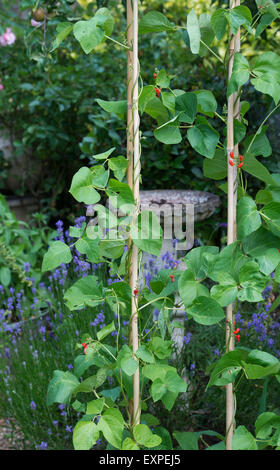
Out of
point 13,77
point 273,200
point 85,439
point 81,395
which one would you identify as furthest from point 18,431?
point 13,77

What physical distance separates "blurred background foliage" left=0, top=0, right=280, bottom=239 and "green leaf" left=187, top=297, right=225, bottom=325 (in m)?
→ 1.79

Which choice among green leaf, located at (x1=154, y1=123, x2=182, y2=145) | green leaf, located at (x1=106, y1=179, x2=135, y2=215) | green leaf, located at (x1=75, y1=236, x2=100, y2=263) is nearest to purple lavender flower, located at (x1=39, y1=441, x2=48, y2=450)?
green leaf, located at (x1=75, y1=236, x2=100, y2=263)

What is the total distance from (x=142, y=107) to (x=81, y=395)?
1075mm

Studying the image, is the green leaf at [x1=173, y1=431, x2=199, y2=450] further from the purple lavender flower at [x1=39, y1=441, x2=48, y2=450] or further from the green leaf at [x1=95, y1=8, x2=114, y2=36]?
the green leaf at [x1=95, y1=8, x2=114, y2=36]

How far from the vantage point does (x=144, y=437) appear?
1.21 meters

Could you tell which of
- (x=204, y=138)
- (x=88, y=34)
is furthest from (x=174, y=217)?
(x=88, y=34)

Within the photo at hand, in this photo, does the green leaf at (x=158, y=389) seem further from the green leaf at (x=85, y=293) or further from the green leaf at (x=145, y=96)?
the green leaf at (x=145, y=96)

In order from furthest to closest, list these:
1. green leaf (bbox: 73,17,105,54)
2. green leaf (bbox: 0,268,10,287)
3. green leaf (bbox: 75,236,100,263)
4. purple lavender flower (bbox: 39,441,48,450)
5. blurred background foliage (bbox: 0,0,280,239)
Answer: blurred background foliage (bbox: 0,0,280,239)
green leaf (bbox: 0,268,10,287)
purple lavender flower (bbox: 39,441,48,450)
green leaf (bbox: 75,236,100,263)
green leaf (bbox: 73,17,105,54)

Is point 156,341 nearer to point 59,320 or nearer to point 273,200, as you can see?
point 273,200

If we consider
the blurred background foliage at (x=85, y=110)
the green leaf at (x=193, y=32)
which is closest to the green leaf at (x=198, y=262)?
the green leaf at (x=193, y=32)

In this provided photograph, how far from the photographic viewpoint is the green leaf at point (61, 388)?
1277 mm

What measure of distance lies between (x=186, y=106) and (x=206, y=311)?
0.48 m

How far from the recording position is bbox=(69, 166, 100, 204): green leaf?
114 cm

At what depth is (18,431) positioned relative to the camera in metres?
1.94
